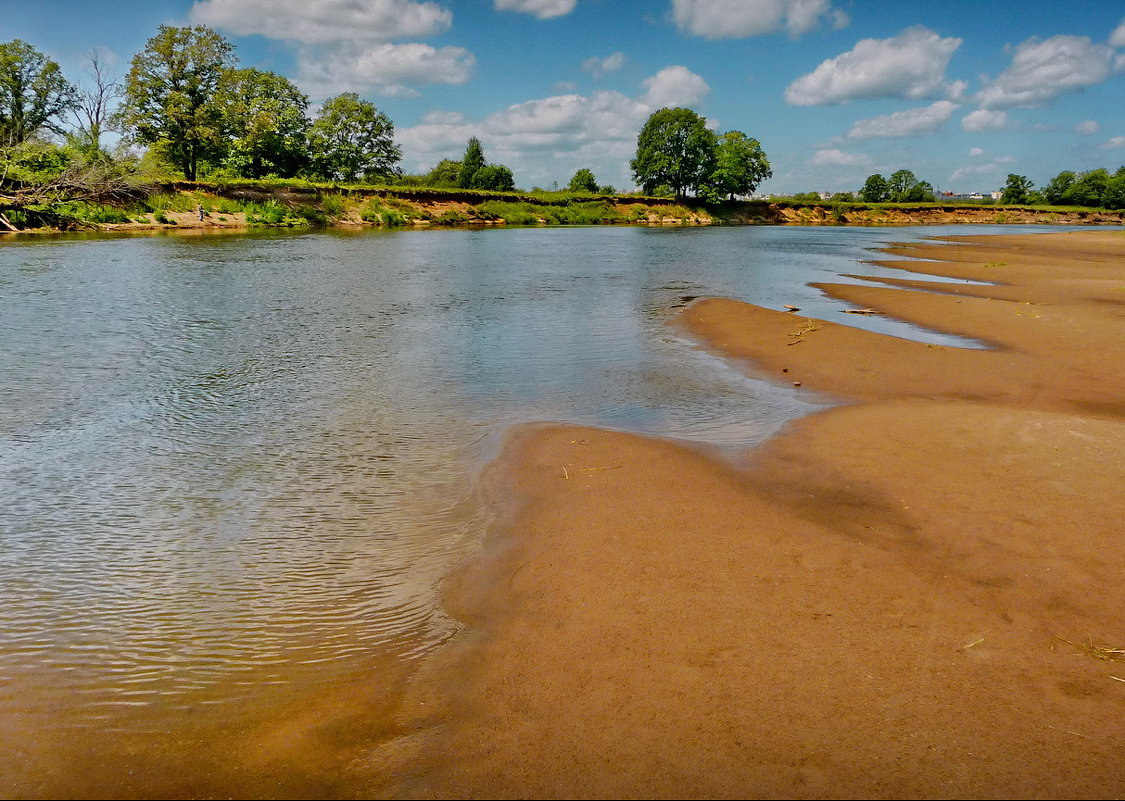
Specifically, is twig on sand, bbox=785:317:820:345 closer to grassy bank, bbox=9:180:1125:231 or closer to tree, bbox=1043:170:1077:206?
grassy bank, bbox=9:180:1125:231

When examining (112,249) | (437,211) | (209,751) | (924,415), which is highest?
(437,211)

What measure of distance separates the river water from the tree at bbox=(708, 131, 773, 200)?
78292 mm

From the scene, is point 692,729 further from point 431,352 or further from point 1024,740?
point 431,352

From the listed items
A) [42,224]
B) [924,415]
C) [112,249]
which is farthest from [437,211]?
[924,415]

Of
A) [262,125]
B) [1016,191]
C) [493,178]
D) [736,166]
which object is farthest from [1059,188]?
[262,125]

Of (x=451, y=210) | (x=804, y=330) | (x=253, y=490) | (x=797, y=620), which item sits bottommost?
(x=797, y=620)

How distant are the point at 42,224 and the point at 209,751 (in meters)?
46.9

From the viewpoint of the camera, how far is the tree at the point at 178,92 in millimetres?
53281

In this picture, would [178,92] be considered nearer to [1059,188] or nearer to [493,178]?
[493,178]

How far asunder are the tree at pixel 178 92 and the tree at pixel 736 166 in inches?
2347

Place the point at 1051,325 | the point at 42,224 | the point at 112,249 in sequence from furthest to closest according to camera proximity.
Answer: the point at 42,224
the point at 112,249
the point at 1051,325

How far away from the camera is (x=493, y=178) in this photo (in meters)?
85.2

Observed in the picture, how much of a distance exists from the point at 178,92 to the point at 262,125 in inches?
284

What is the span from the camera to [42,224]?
1505 inches
